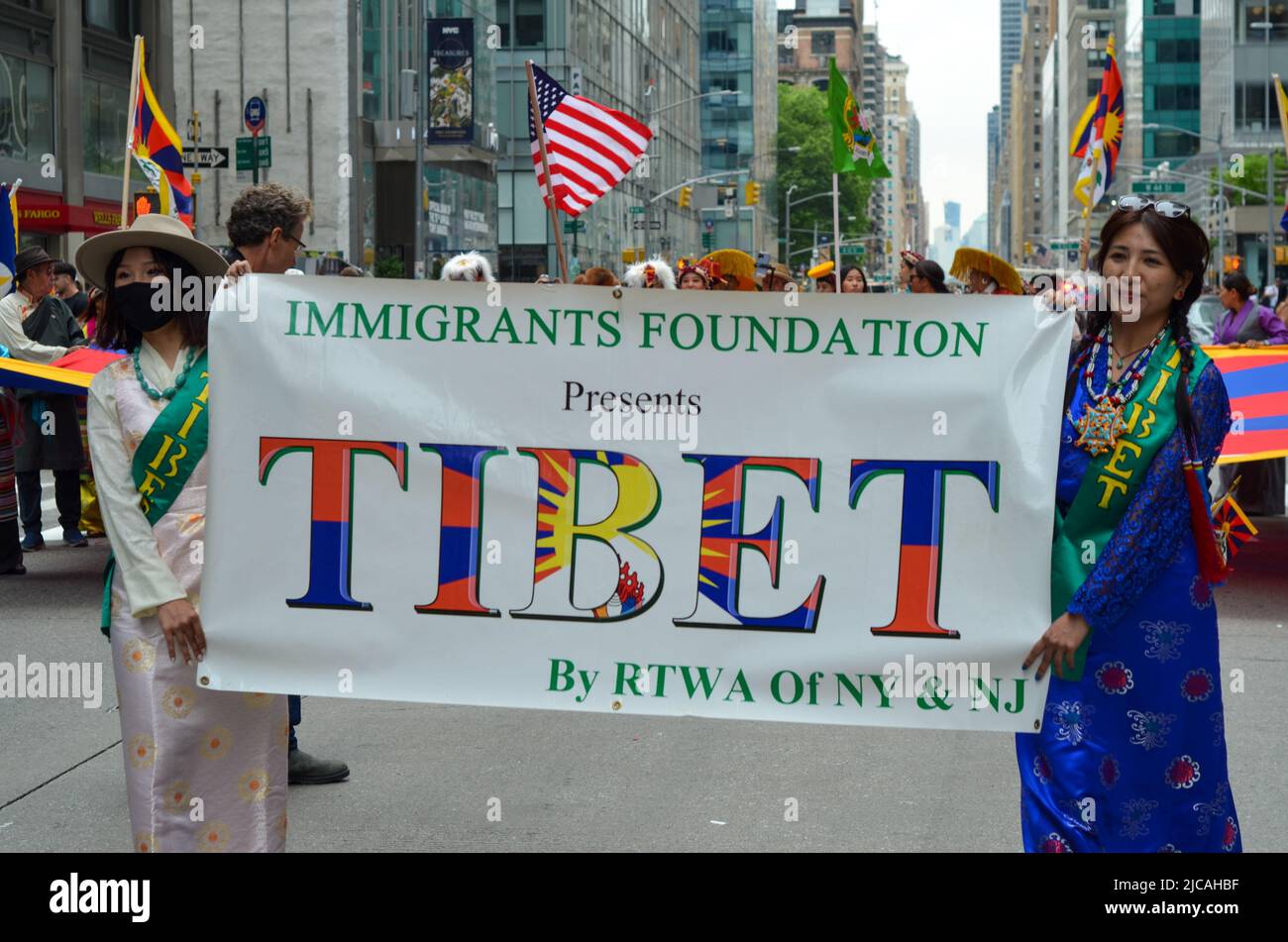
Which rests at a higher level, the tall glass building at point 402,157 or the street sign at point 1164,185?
the street sign at point 1164,185

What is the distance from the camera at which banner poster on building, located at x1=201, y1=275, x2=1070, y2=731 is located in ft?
13.1

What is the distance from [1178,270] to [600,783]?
10.6 feet

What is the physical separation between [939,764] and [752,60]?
103 metres

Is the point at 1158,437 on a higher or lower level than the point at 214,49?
lower

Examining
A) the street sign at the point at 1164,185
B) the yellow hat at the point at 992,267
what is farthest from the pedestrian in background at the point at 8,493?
the street sign at the point at 1164,185

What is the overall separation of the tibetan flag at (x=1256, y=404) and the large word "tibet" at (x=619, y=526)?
23.5 feet

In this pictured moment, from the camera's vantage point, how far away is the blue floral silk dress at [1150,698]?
11.9 ft

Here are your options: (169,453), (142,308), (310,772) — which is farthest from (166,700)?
(310,772)

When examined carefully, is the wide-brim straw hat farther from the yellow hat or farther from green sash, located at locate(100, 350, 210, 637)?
the yellow hat

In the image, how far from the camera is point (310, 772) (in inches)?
243

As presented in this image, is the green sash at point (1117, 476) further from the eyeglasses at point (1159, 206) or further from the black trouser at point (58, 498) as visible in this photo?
the black trouser at point (58, 498)

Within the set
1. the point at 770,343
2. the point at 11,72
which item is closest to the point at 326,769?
the point at 770,343
